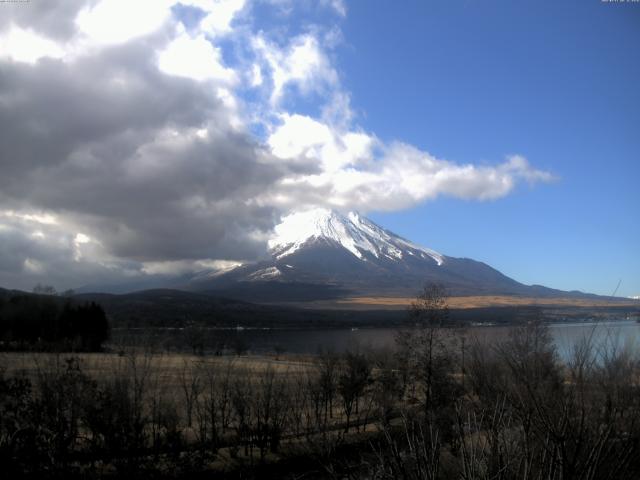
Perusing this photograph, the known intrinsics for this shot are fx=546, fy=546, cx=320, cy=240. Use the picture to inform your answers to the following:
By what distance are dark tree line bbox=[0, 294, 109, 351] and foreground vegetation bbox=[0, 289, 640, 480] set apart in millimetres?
53775

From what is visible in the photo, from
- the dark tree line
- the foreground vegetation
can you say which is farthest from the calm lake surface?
the dark tree line

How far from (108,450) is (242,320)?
176165 millimetres

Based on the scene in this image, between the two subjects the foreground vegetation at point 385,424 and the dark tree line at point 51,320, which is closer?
the foreground vegetation at point 385,424

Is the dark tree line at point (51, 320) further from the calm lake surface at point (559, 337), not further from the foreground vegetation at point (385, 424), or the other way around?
the foreground vegetation at point (385, 424)

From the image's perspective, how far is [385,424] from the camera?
518 centimetres

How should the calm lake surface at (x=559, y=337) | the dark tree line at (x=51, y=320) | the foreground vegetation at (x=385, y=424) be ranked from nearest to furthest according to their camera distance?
the foreground vegetation at (x=385, y=424) → the calm lake surface at (x=559, y=337) → the dark tree line at (x=51, y=320)

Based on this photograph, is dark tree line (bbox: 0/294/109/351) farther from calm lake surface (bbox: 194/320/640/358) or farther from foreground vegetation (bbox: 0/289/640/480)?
foreground vegetation (bbox: 0/289/640/480)

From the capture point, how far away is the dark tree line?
251 feet

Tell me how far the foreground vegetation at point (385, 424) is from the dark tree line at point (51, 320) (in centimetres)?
5378

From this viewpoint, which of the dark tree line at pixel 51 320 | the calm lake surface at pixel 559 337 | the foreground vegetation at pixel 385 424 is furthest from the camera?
the dark tree line at pixel 51 320

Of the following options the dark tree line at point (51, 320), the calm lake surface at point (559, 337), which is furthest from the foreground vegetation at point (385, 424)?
the dark tree line at point (51, 320)

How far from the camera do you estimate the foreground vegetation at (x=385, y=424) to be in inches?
185

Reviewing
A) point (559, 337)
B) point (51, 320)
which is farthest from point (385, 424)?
point (51, 320)

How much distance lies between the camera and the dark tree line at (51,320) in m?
76.6
